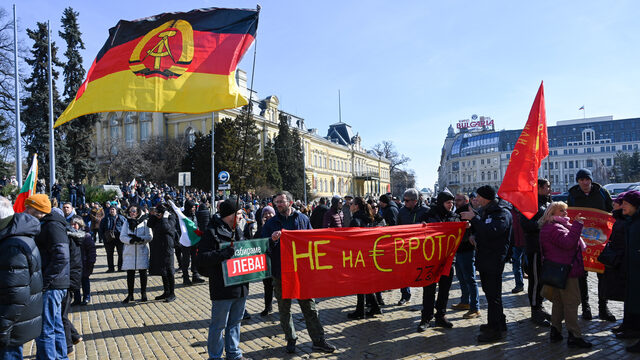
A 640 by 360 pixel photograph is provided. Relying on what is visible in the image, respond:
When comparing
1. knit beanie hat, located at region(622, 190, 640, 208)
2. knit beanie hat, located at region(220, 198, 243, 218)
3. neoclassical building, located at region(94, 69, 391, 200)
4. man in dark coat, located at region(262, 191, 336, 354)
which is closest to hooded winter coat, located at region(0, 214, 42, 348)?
knit beanie hat, located at region(220, 198, 243, 218)

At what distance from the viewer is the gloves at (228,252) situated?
4910mm

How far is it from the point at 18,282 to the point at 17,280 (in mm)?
23

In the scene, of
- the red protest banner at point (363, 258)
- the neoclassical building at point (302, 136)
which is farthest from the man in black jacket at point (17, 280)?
the neoclassical building at point (302, 136)

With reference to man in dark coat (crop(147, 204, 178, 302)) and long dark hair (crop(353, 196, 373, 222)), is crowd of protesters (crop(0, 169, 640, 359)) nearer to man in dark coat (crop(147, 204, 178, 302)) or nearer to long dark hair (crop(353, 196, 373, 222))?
long dark hair (crop(353, 196, 373, 222))

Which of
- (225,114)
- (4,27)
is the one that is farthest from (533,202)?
(225,114)

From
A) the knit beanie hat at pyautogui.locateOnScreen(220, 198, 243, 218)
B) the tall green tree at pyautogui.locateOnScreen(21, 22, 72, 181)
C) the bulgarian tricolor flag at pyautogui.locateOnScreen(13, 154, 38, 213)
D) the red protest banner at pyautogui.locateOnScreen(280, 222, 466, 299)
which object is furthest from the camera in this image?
the tall green tree at pyautogui.locateOnScreen(21, 22, 72, 181)

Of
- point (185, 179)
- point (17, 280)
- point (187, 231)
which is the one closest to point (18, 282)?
point (17, 280)

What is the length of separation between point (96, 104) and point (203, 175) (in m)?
37.9

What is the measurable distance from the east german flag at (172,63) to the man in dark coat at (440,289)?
350cm

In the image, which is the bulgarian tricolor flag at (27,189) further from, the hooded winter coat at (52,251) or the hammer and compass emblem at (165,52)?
the hammer and compass emblem at (165,52)

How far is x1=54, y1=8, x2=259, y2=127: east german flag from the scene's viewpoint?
5.85m

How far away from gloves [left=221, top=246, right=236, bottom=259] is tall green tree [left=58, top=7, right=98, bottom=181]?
34624 mm

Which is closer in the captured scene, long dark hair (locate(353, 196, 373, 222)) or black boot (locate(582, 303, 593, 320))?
black boot (locate(582, 303, 593, 320))

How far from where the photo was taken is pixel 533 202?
6102mm
